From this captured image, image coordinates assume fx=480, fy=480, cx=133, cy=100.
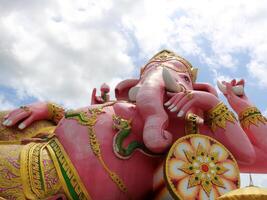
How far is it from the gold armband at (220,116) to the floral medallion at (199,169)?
0.25 metres

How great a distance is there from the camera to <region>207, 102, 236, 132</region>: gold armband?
187 inches

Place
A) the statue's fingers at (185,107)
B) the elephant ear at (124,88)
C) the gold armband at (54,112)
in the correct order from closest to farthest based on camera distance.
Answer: the statue's fingers at (185,107) < the elephant ear at (124,88) < the gold armband at (54,112)

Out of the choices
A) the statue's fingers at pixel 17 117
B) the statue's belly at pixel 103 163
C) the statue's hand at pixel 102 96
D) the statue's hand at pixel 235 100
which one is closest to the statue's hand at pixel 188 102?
the statue's hand at pixel 235 100

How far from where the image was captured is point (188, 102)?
4.67 m

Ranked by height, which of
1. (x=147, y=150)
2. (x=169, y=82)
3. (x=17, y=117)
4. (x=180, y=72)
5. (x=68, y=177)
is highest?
(x=180, y=72)

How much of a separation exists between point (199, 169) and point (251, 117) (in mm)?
1019

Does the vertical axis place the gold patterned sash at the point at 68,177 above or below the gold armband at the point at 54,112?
below

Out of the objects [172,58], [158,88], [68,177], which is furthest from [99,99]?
[68,177]

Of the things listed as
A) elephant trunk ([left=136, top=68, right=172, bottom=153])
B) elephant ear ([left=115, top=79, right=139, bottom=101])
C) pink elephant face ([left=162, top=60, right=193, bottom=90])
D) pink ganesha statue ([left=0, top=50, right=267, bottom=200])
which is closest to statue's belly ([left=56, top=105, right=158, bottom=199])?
pink ganesha statue ([left=0, top=50, right=267, bottom=200])

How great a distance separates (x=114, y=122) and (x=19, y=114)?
4.42 ft

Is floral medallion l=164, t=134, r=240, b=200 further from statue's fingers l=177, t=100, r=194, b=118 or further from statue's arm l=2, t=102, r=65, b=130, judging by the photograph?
statue's arm l=2, t=102, r=65, b=130

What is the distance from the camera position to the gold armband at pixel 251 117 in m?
5.02

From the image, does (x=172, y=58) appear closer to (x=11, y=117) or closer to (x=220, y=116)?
(x=220, y=116)

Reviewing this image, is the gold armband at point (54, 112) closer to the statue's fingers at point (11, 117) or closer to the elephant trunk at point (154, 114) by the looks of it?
the statue's fingers at point (11, 117)
